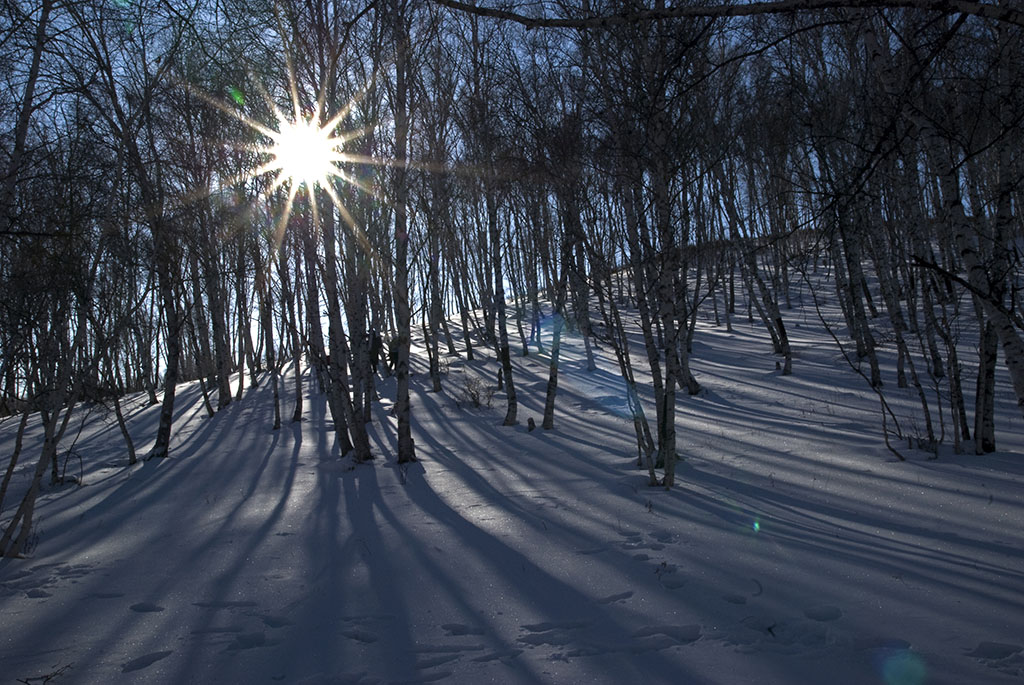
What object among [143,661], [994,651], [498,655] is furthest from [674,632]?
[143,661]

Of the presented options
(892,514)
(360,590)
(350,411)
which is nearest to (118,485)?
(350,411)

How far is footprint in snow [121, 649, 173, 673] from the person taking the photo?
3769 mm

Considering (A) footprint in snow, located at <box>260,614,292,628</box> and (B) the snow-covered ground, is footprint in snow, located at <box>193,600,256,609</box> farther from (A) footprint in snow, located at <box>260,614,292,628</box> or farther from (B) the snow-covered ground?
(A) footprint in snow, located at <box>260,614,292,628</box>

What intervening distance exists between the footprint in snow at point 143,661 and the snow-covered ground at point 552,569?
0.02m

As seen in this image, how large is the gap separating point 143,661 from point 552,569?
2684 mm

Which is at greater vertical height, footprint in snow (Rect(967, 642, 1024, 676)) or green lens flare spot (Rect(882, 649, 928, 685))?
footprint in snow (Rect(967, 642, 1024, 676))

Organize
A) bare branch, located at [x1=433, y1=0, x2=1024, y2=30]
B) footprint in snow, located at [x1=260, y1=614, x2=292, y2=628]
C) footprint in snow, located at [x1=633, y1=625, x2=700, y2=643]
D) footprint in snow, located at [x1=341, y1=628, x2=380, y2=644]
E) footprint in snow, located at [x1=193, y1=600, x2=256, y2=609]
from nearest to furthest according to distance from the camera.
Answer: bare branch, located at [x1=433, y1=0, x2=1024, y2=30] < footprint in snow, located at [x1=633, y1=625, x2=700, y2=643] < footprint in snow, located at [x1=341, y1=628, x2=380, y2=644] < footprint in snow, located at [x1=260, y1=614, x2=292, y2=628] < footprint in snow, located at [x1=193, y1=600, x2=256, y2=609]

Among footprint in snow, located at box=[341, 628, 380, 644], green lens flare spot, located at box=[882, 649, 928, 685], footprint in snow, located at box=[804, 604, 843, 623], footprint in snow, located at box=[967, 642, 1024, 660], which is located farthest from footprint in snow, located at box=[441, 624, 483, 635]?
footprint in snow, located at box=[967, 642, 1024, 660]

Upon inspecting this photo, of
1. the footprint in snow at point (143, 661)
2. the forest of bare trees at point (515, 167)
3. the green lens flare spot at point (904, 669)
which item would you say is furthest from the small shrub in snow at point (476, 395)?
the green lens flare spot at point (904, 669)

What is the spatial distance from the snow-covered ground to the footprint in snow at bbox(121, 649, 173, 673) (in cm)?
2

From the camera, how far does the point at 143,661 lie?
3855 millimetres

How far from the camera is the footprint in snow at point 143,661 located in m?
3.77

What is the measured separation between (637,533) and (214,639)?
3.30 metres

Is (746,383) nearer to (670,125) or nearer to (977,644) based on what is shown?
(670,125)
